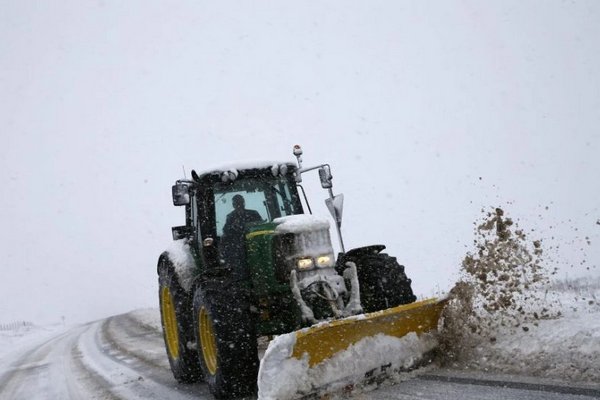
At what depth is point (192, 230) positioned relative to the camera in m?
5.72

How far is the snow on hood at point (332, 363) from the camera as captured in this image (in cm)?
356

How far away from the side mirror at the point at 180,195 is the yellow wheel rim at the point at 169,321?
4.42 feet

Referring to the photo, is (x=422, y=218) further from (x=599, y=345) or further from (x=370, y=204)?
(x=599, y=345)

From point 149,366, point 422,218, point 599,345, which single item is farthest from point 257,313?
point 422,218

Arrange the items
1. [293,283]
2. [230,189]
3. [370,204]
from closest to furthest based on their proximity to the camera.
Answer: [293,283] → [230,189] → [370,204]

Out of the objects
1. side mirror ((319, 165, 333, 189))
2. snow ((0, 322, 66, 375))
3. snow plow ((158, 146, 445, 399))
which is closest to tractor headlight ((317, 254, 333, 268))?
snow plow ((158, 146, 445, 399))

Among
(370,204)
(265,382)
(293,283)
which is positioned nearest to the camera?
(265,382)

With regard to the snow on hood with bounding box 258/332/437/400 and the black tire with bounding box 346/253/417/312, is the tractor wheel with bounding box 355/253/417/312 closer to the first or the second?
the black tire with bounding box 346/253/417/312

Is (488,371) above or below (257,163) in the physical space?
below

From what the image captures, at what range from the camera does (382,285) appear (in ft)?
16.1

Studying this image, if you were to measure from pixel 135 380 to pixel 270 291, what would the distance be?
2.55 meters

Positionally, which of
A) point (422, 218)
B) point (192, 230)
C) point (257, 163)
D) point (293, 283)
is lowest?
point (422, 218)

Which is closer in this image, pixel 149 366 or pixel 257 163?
pixel 257 163

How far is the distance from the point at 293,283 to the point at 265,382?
3.49ft
